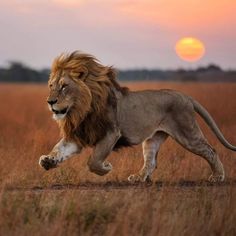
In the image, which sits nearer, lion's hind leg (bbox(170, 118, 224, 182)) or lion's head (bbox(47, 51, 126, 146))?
lion's head (bbox(47, 51, 126, 146))

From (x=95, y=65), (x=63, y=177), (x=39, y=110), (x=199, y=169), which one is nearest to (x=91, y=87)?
(x=95, y=65)

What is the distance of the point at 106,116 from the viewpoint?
9062 mm

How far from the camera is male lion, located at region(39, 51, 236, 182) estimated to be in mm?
8859

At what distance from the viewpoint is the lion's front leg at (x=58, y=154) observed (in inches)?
341

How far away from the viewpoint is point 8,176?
9.34m

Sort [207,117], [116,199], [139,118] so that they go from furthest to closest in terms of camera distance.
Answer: [207,117] → [139,118] → [116,199]

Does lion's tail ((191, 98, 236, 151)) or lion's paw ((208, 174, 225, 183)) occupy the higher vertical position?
lion's tail ((191, 98, 236, 151))

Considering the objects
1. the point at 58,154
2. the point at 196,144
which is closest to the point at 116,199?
the point at 58,154

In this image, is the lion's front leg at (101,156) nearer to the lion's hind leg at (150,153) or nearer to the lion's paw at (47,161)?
the lion's paw at (47,161)

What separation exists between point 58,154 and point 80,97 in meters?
0.66

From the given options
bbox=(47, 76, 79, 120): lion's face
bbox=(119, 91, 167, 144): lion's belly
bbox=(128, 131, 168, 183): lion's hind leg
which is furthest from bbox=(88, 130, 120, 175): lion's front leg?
bbox=(128, 131, 168, 183): lion's hind leg

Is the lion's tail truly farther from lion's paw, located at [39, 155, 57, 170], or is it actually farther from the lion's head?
lion's paw, located at [39, 155, 57, 170]

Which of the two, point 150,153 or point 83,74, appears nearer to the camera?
point 83,74

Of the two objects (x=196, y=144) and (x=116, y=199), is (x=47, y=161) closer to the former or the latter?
(x=116, y=199)
